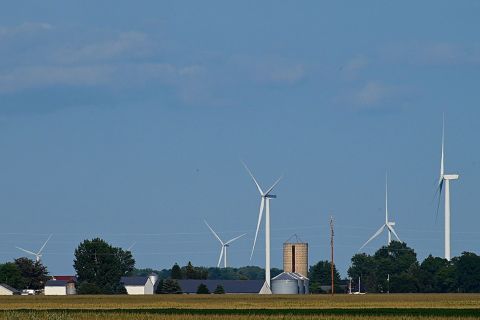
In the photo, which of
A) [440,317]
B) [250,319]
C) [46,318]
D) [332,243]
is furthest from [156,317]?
A: [332,243]

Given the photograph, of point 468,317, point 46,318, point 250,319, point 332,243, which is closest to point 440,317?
point 468,317

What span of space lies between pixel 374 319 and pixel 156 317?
17.6m

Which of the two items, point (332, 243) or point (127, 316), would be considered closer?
point (127, 316)

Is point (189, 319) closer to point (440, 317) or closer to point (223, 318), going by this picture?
point (223, 318)

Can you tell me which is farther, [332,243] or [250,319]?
[332,243]

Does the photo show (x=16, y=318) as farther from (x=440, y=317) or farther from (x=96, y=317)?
(x=440, y=317)

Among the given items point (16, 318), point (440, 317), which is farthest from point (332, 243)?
point (16, 318)

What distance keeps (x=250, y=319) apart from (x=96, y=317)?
494 inches

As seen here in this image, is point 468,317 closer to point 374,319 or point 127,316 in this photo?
point 374,319

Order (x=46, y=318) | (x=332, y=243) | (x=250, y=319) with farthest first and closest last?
(x=332, y=243)
(x=250, y=319)
(x=46, y=318)

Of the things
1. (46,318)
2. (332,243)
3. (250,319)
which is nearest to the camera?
(46,318)

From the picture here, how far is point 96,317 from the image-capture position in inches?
3910

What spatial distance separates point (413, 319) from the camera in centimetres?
9675

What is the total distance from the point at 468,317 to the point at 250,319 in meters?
17.5
